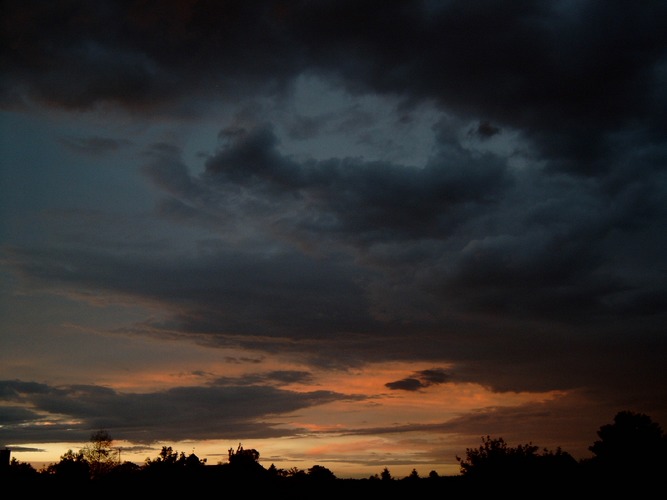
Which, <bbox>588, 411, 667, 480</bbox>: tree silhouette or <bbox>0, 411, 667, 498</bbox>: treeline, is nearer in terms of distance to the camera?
<bbox>0, 411, 667, 498</bbox>: treeline

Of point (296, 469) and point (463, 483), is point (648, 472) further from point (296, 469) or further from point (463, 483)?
point (296, 469)

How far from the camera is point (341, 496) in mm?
55750

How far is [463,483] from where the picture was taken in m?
55.7

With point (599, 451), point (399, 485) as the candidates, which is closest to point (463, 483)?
point (399, 485)

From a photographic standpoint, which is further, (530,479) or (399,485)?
(399,485)

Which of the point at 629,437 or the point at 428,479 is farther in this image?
the point at 629,437

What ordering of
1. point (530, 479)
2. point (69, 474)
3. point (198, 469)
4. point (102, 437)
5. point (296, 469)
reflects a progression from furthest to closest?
1. point (102, 437)
2. point (296, 469)
3. point (198, 469)
4. point (69, 474)
5. point (530, 479)

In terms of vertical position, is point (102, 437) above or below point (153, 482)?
above

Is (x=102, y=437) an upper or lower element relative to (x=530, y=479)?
upper

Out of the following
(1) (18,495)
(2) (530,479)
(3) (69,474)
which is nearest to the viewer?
(1) (18,495)

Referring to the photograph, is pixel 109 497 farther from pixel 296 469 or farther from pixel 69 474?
pixel 296 469

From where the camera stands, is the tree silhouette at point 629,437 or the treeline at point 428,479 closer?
the treeline at point 428,479

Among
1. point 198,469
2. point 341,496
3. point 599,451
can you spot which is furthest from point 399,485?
point 599,451

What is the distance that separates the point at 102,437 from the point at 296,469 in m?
35.2
